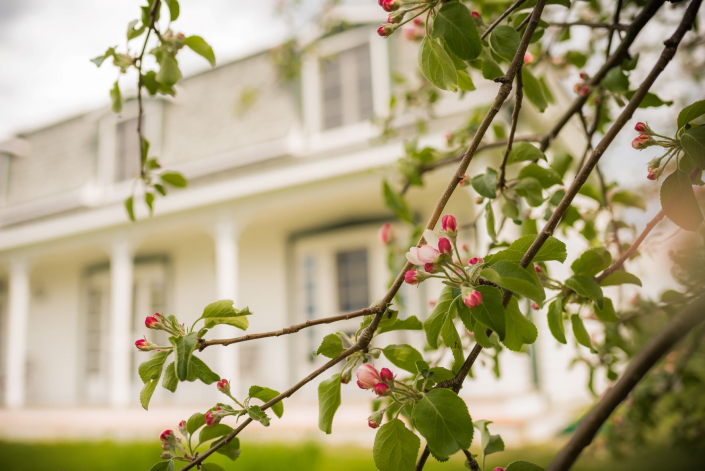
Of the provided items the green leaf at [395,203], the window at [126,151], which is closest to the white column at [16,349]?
the window at [126,151]

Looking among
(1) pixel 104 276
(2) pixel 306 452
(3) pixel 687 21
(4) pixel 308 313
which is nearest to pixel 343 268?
(4) pixel 308 313

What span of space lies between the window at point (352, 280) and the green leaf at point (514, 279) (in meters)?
6.43

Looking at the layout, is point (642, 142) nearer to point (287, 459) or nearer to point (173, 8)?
point (173, 8)

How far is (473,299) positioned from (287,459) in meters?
3.18

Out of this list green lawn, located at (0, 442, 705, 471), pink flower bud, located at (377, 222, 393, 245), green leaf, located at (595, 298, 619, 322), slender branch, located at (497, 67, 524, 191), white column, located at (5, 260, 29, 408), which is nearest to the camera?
slender branch, located at (497, 67, 524, 191)

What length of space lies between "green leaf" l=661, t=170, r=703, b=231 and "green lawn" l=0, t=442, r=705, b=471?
2.57 metres

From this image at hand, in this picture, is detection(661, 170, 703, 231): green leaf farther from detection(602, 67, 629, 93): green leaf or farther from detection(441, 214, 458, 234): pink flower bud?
detection(602, 67, 629, 93): green leaf

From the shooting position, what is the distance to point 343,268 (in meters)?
7.18

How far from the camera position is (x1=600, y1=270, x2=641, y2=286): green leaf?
2.73 feet

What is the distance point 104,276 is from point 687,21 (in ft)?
31.7

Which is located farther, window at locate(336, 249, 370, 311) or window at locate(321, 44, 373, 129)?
window at locate(336, 249, 370, 311)

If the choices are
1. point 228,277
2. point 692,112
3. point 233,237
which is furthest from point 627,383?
point 233,237

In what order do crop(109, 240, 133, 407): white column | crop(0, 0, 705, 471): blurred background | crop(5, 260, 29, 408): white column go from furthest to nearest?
crop(5, 260, 29, 408): white column → crop(109, 240, 133, 407): white column → crop(0, 0, 705, 471): blurred background

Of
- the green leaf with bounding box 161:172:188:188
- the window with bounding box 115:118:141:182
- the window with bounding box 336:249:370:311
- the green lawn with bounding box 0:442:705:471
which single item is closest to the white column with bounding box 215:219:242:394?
the window with bounding box 336:249:370:311
